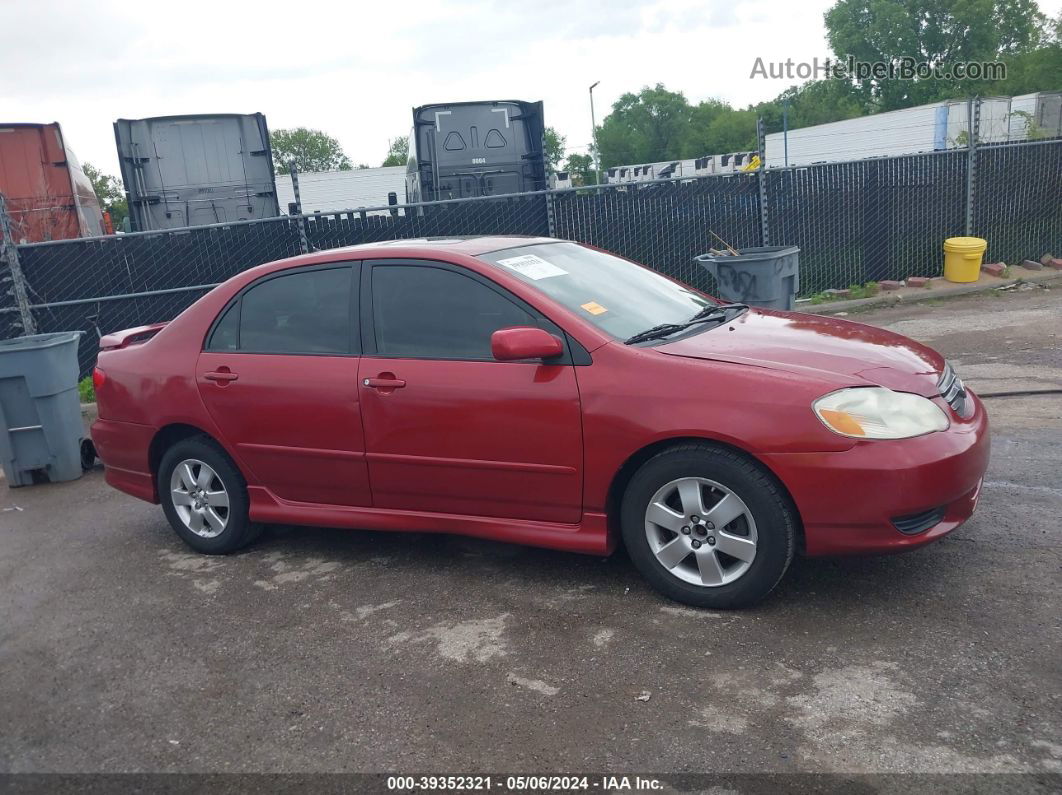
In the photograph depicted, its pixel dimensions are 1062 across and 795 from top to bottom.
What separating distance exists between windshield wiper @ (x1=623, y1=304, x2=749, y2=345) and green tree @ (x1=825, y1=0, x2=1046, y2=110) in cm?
6742

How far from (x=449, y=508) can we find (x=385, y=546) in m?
0.84

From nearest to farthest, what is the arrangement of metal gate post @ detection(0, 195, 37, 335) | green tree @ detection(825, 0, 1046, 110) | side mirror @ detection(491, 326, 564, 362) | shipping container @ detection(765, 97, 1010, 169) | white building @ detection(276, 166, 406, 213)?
side mirror @ detection(491, 326, 564, 362)
metal gate post @ detection(0, 195, 37, 335)
shipping container @ detection(765, 97, 1010, 169)
white building @ detection(276, 166, 406, 213)
green tree @ detection(825, 0, 1046, 110)

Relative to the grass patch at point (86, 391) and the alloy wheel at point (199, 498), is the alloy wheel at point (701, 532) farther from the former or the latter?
the grass patch at point (86, 391)

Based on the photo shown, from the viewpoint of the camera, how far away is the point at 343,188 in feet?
115

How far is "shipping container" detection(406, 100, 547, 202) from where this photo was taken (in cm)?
1327

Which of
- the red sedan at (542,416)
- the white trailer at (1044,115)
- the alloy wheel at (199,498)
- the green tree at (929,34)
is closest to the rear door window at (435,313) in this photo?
the red sedan at (542,416)

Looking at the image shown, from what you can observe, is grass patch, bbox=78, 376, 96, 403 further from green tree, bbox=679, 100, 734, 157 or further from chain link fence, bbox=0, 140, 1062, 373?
green tree, bbox=679, 100, 734, 157

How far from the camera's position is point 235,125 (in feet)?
43.8

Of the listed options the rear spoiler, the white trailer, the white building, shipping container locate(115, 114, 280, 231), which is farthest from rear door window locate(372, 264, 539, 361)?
the white building

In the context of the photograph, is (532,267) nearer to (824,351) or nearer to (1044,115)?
(824,351)

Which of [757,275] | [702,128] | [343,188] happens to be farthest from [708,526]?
[702,128]

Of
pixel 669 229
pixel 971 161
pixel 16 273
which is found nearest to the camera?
pixel 16 273

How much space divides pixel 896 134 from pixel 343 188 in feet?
63.0

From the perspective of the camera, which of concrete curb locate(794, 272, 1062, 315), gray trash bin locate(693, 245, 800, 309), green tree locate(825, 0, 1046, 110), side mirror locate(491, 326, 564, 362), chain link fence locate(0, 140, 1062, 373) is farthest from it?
green tree locate(825, 0, 1046, 110)
